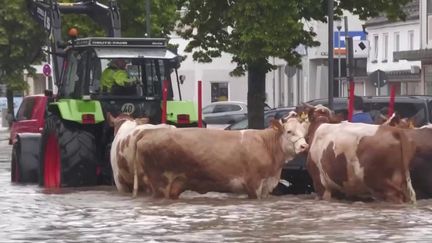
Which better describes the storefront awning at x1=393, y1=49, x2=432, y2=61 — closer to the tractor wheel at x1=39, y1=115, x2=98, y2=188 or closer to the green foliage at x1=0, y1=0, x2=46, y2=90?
the green foliage at x1=0, y1=0, x2=46, y2=90

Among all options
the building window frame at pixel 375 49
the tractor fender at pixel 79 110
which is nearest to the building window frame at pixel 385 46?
the building window frame at pixel 375 49

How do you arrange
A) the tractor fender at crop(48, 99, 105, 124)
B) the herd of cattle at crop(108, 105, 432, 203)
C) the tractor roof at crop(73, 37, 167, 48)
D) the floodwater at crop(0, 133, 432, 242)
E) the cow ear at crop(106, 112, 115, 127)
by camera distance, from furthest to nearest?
the tractor roof at crop(73, 37, 167, 48) < the tractor fender at crop(48, 99, 105, 124) < the cow ear at crop(106, 112, 115, 127) < the herd of cattle at crop(108, 105, 432, 203) < the floodwater at crop(0, 133, 432, 242)

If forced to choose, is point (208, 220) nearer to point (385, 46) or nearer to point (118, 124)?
point (118, 124)

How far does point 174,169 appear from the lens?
1897cm

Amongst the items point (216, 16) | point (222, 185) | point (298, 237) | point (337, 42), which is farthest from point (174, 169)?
point (337, 42)

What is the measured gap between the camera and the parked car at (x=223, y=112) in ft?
166

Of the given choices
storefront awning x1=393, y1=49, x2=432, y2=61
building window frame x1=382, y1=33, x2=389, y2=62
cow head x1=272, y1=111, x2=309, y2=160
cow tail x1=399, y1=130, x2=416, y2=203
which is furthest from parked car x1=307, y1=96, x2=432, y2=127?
building window frame x1=382, y1=33, x2=389, y2=62

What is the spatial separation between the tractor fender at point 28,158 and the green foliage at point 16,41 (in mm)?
33006

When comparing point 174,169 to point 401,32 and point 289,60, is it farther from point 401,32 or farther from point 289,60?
point 401,32

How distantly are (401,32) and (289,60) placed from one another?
1497 inches

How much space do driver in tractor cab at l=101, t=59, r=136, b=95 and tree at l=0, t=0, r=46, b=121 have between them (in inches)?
1412

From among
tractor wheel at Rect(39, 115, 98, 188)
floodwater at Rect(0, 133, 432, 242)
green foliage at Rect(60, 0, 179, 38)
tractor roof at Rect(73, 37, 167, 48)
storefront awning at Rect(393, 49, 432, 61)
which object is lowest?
floodwater at Rect(0, 133, 432, 242)

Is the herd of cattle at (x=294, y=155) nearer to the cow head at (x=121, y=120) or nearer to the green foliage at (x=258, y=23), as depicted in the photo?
the cow head at (x=121, y=120)

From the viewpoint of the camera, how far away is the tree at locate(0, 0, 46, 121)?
6045cm
